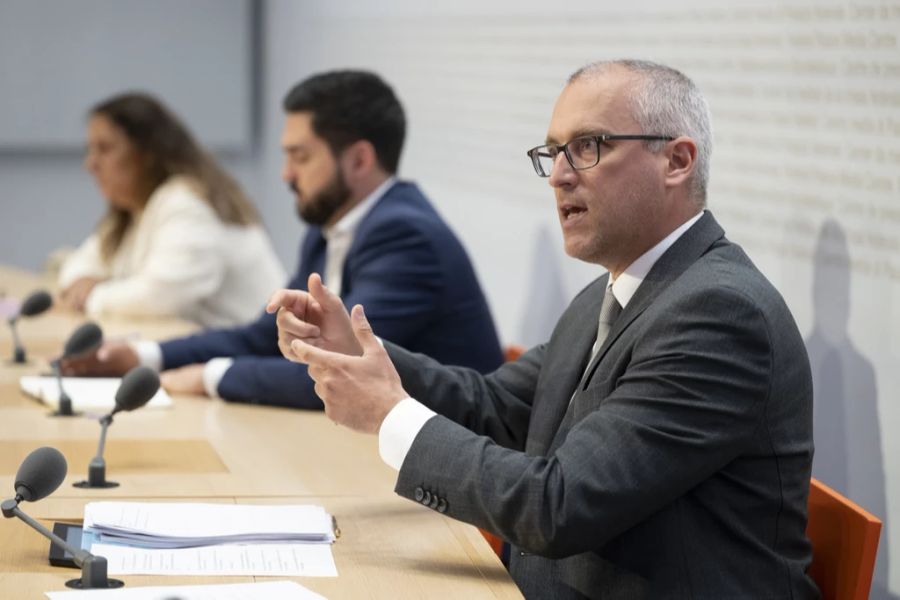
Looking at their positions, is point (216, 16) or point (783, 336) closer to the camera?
point (783, 336)

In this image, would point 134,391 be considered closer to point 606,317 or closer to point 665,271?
point 606,317

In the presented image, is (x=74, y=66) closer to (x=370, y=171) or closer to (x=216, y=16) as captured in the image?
(x=216, y=16)

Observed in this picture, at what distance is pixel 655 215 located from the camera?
6.27 feet

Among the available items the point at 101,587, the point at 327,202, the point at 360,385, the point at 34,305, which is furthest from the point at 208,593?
the point at 34,305

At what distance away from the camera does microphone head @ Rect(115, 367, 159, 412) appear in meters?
2.19

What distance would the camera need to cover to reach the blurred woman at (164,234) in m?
4.21

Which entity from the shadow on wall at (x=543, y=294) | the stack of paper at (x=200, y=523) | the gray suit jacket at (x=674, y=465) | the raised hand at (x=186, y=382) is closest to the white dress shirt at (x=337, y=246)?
the raised hand at (x=186, y=382)

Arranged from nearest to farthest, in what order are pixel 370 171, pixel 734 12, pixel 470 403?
pixel 470 403
pixel 734 12
pixel 370 171

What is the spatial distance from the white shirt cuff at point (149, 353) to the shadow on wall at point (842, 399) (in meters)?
1.66

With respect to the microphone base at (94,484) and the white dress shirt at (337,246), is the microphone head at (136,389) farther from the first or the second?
the white dress shirt at (337,246)

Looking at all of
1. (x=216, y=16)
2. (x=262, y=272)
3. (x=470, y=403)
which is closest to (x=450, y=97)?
(x=262, y=272)

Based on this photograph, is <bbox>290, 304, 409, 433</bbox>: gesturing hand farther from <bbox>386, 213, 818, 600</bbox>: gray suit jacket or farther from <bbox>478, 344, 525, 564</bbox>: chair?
<bbox>478, 344, 525, 564</bbox>: chair

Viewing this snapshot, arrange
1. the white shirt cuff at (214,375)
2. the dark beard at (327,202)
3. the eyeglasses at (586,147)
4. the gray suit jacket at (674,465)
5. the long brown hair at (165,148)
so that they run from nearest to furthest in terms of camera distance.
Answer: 1. the gray suit jacket at (674,465)
2. the eyeglasses at (586,147)
3. the white shirt cuff at (214,375)
4. the dark beard at (327,202)
5. the long brown hair at (165,148)

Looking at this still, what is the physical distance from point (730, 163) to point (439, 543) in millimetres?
1118
